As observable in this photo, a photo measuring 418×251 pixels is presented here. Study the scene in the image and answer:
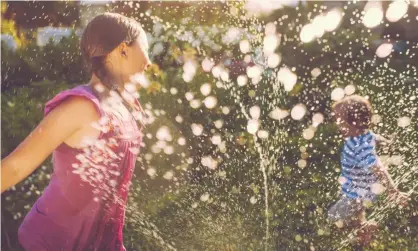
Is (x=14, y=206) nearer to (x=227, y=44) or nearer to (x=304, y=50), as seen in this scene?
(x=227, y=44)

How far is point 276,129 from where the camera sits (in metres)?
3.73

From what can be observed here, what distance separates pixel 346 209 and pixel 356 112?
1.81 feet

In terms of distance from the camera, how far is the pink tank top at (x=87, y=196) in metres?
1.27

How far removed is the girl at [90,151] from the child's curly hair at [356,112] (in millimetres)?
1751

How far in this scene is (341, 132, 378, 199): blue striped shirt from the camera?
276 centimetres

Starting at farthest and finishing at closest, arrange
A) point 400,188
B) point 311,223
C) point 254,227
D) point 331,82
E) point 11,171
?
point 331,82, point 400,188, point 311,223, point 254,227, point 11,171

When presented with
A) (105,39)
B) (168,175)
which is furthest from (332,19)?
(105,39)

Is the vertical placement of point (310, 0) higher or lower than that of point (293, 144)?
higher

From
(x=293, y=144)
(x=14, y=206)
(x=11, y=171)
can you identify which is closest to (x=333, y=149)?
(x=293, y=144)

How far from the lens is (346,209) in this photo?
296 cm

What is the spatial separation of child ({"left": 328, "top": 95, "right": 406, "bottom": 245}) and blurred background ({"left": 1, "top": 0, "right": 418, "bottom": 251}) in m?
0.15

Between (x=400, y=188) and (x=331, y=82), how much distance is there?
2.84 ft

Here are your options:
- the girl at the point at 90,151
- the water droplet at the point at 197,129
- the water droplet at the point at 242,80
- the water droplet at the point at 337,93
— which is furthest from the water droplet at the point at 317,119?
the girl at the point at 90,151

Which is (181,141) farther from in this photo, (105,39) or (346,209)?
(105,39)
